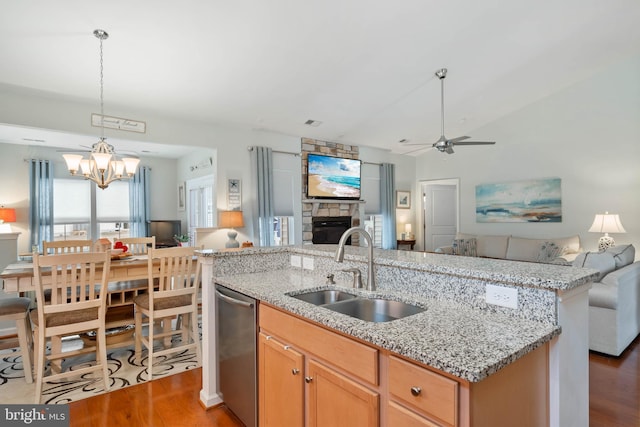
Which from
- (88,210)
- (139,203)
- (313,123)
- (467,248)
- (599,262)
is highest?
(313,123)

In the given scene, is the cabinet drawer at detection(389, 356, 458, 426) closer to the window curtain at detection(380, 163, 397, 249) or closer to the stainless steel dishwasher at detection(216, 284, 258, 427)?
the stainless steel dishwasher at detection(216, 284, 258, 427)

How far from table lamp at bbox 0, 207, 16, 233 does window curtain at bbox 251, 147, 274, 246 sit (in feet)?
13.5

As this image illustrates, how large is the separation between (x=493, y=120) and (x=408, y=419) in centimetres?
691

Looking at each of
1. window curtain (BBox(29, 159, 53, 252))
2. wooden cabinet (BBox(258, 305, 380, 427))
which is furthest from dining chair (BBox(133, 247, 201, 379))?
window curtain (BBox(29, 159, 53, 252))

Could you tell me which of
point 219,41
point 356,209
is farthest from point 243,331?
point 356,209

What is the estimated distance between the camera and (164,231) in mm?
7051

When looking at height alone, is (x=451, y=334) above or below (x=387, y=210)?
below

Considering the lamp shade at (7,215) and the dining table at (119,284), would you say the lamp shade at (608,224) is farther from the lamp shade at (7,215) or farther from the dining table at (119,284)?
the lamp shade at (7,215)

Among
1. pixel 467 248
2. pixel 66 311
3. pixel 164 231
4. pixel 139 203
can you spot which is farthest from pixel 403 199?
pixel 66 311

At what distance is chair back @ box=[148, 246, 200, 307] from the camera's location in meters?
2.77

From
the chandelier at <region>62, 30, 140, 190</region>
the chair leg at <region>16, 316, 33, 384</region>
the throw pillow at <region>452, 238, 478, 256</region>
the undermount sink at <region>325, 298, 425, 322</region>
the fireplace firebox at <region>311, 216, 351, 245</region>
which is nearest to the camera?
the undermount sink at <region>325, 298, 425, 322</region>

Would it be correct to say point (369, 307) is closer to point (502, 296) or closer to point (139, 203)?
point (502, 296)

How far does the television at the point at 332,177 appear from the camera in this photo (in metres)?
6.20

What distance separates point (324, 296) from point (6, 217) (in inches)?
251
